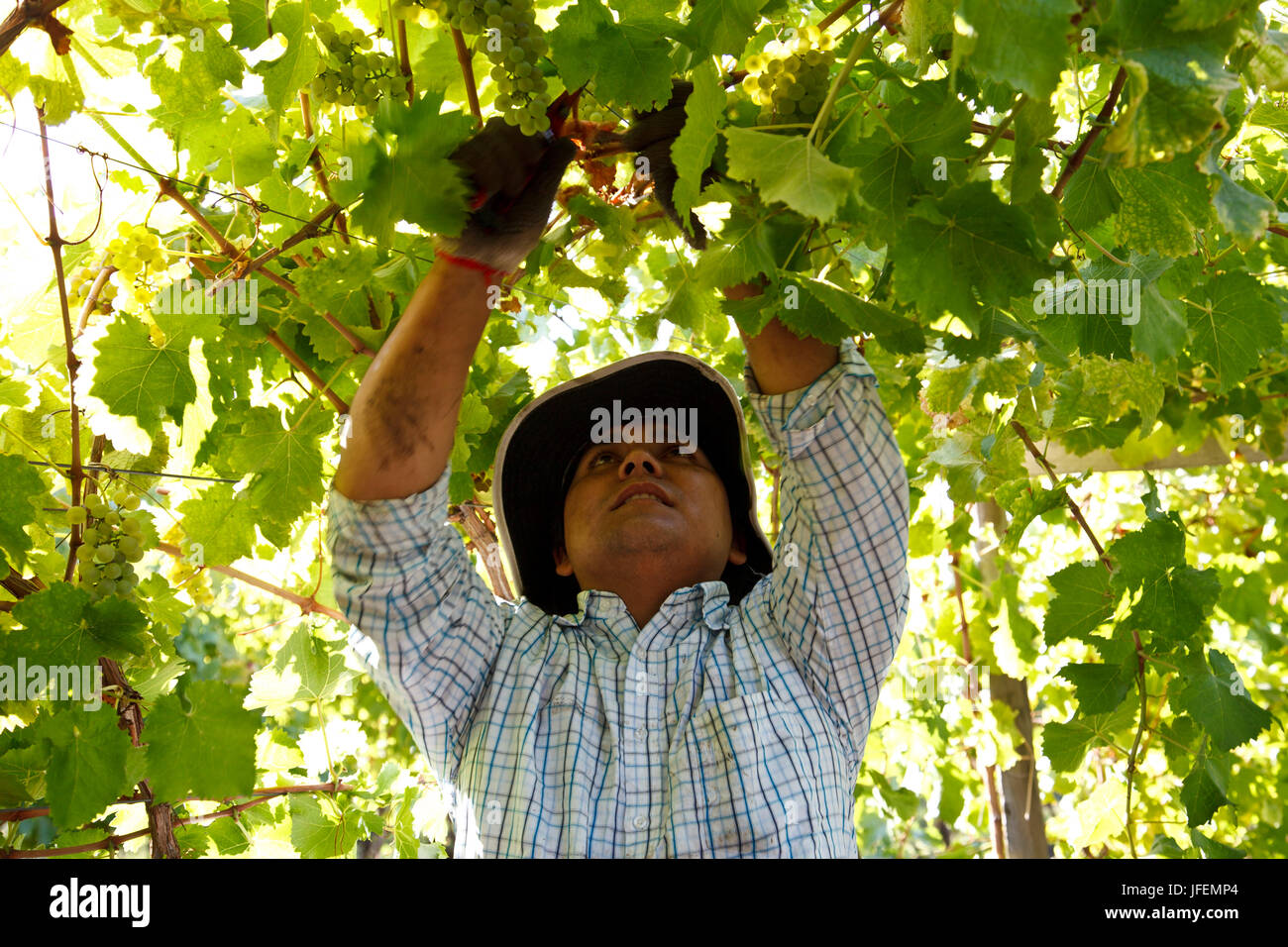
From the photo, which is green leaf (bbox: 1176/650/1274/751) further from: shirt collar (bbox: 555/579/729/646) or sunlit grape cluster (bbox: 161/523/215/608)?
sunlit grape cluster (bbox: 161/523/215/608)

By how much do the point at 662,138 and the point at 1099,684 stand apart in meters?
1.21

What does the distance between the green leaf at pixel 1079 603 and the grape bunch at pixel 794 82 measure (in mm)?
1046

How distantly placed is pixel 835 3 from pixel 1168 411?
5.89 feet

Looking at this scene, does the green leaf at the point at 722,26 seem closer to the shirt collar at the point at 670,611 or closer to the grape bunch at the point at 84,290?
the shirt collar at the point at 670,611

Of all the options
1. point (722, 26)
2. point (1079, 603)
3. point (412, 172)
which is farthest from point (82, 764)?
point (1079, 603)

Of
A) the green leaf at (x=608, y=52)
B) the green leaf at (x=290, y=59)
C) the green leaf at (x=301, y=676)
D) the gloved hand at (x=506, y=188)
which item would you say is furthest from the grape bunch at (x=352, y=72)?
the green leaf at (x=301, y=676)

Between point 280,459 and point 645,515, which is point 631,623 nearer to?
point 645,515

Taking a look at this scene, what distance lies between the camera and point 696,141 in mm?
1066

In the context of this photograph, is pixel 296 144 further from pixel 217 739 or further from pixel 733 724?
pixel 733 724

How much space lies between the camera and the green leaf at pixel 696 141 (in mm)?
1055

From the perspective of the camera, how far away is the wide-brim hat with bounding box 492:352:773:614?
2.09 meters

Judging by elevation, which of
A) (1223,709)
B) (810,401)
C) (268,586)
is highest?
(810,401)

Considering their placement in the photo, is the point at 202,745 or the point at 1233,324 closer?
the point at 202,745
